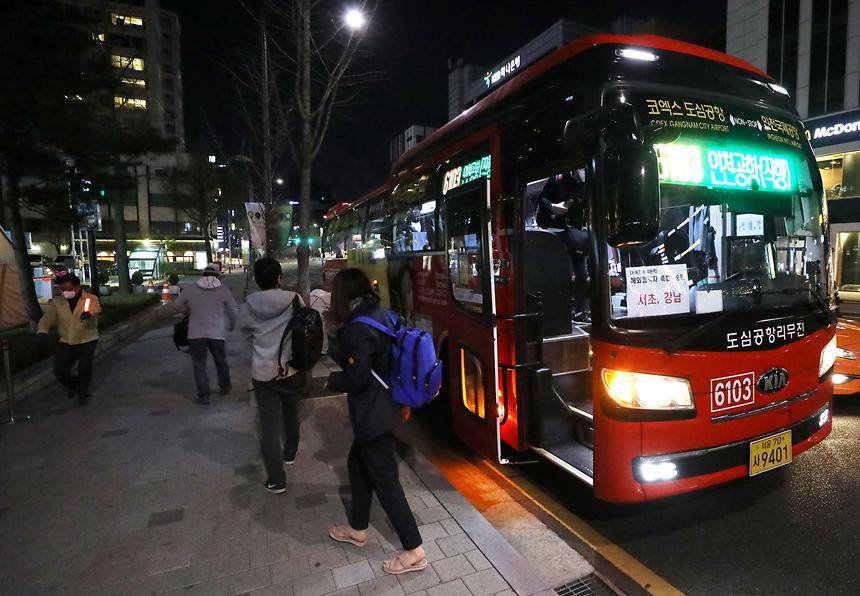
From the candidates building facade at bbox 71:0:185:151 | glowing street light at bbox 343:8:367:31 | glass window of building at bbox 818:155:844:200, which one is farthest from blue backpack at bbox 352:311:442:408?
building facade at bbox 71:0:185:151

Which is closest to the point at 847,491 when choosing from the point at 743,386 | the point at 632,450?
the point at 743,386

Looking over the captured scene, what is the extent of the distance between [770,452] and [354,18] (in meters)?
8.46

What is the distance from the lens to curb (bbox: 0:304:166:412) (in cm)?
710

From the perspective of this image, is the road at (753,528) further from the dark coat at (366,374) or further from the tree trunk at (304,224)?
the tree trunk at (304,224)

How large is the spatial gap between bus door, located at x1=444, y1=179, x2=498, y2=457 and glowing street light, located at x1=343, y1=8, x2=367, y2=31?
4.96 meters

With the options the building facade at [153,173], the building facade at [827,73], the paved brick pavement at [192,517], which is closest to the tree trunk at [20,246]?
the paved brick pavement at [192,517]

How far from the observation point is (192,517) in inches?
152

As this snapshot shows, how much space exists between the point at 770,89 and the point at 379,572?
475cm

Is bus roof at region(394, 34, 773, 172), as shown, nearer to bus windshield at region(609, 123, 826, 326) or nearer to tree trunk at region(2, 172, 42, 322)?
bus windshield at region(609, 123, 826, 326)

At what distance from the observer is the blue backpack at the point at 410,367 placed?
306 centimetres

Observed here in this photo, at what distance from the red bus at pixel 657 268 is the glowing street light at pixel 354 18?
15.9ft

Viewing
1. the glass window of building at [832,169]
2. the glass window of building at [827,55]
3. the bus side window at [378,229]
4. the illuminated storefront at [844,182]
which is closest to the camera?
the bus side window at [378,229]

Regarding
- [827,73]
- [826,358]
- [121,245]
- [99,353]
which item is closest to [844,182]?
[827,73]

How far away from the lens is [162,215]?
58406 millimetres
